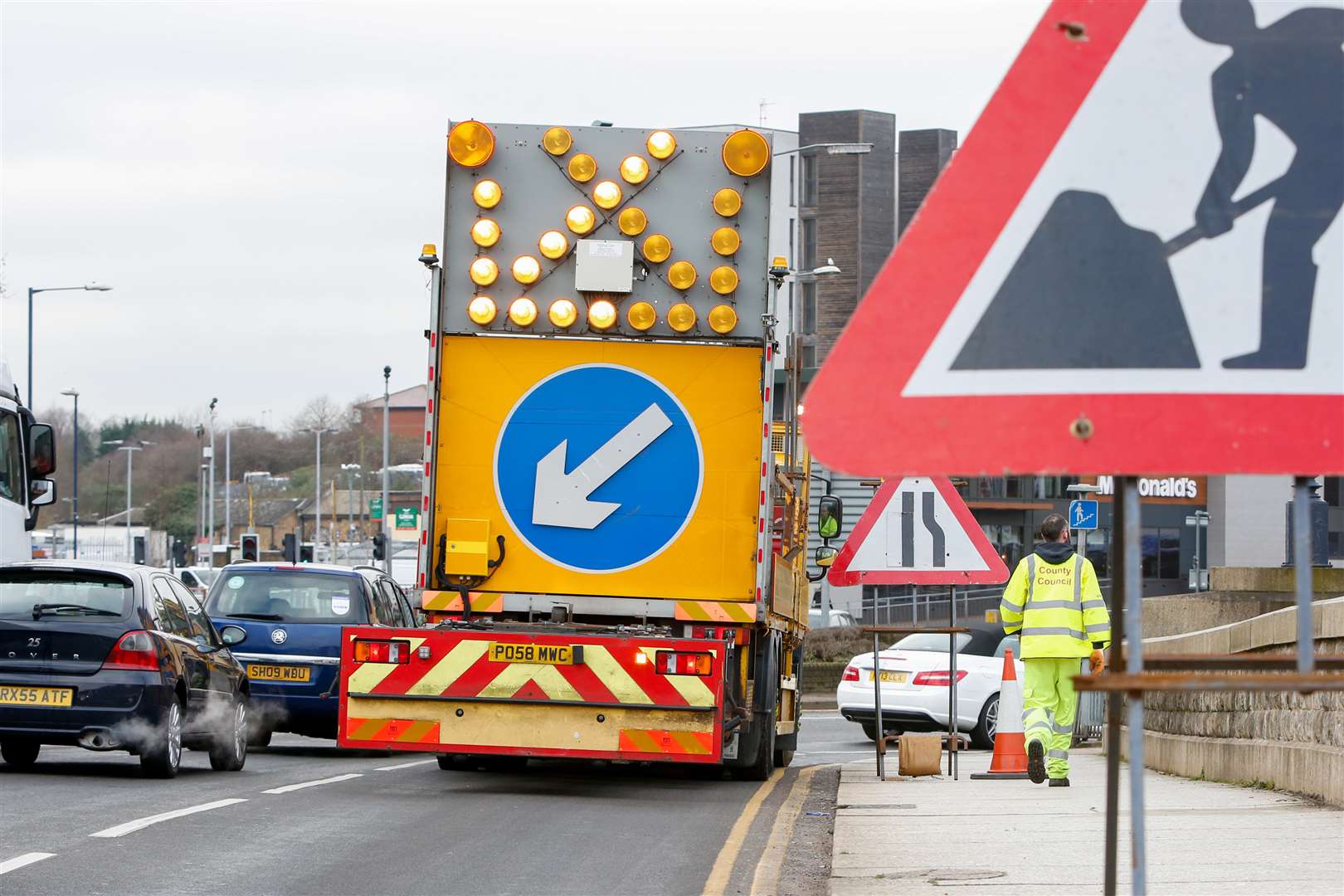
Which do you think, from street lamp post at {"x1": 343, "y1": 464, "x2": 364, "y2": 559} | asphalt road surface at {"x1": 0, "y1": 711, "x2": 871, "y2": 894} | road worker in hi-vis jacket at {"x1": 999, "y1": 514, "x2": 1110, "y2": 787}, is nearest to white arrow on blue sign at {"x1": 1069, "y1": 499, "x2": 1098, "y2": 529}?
asphalt road surface at {"x1": 0, "y1": 711, "x2": 871, "y2": 894}

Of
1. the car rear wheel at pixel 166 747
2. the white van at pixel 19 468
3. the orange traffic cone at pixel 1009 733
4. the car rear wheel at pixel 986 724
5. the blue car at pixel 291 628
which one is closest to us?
the car rear wheel at pixel 166 747

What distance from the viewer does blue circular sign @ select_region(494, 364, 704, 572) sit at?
43.4 ft

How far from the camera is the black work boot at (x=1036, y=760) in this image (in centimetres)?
1334

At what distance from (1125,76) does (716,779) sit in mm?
11861

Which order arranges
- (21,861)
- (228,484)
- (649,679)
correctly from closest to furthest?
(21,861) → (649,679) → (228,484)

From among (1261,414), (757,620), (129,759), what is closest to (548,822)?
(757,620)

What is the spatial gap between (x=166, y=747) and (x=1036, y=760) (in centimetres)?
601

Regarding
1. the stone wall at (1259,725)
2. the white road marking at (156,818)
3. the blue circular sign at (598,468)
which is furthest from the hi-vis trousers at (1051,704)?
the white road marking at (156,818)

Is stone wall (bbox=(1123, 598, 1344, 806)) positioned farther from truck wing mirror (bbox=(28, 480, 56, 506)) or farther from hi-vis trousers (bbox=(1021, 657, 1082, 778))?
truck wing mirror (bbox=(28, 480, 56, 506))

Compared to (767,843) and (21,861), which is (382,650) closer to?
(767,843)

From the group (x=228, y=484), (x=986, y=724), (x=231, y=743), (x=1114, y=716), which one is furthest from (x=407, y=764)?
(x=228, y=484)

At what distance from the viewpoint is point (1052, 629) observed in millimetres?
13102

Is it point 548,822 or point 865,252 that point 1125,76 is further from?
point 865,252

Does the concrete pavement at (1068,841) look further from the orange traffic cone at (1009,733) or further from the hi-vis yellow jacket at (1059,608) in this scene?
the orange traffic cone at (1009,733)
